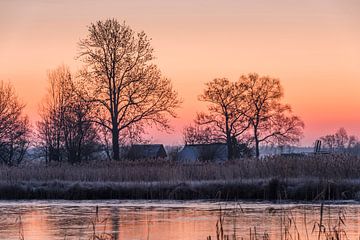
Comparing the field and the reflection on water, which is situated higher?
the field

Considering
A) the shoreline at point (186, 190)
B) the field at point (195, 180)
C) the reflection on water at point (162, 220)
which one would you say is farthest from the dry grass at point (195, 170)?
the reflection on water at point (162, 220)

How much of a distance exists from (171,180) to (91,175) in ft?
10.9

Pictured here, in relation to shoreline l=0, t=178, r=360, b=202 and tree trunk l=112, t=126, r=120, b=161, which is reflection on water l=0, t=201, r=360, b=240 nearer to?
shoreline l=0, t=178, r=360, b=202

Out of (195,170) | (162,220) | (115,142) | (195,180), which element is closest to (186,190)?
(195,180)

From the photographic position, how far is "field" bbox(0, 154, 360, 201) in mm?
24906

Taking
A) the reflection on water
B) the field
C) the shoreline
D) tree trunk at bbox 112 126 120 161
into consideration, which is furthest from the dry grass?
tree trunk at bbox 112 126 120 161

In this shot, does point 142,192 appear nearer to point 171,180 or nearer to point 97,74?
point 171,180

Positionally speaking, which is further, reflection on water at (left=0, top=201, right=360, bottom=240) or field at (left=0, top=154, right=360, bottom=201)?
field at (left=0, top=154, right=360, bottom=201)

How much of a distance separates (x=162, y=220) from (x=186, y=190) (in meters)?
7.17

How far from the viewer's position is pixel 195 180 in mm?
27266

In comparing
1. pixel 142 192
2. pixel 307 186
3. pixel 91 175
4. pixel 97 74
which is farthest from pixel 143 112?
pixel 307 186

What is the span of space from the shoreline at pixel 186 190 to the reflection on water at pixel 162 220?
156cm

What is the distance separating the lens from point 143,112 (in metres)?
40.9

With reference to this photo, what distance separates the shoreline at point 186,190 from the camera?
80.0 ft
